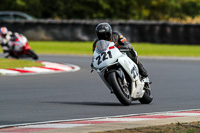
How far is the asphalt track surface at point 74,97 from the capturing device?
29.0 ft

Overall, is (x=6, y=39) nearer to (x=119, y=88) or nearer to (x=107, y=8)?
(x=119, y=88)

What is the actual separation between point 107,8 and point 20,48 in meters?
28.5

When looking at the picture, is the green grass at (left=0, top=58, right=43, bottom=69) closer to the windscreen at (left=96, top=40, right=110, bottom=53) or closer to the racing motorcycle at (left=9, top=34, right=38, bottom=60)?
the racing motorcycle at (left=9, top=34, right=38, bottom=60)

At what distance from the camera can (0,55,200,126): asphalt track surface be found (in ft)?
29.0

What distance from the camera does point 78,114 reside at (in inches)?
344

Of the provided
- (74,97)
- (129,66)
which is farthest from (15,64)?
(129,66)

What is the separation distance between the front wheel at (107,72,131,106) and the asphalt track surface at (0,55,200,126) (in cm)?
14

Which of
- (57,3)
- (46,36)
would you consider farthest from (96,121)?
(57,3)

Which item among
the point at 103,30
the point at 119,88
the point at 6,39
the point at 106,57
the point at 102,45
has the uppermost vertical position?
the point at 103,30

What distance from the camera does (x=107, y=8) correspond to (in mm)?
49812

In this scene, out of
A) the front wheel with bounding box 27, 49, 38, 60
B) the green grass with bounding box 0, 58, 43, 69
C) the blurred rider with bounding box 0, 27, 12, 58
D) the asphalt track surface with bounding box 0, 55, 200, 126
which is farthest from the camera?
the blurred rider with bounding box 0, 27, 12, 58

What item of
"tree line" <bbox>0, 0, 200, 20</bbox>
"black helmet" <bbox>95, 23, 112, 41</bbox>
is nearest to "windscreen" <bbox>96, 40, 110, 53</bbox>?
"black helmet" <bbox>95, 23, 112, 41</bbox>

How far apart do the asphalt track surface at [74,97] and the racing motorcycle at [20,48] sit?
505cm

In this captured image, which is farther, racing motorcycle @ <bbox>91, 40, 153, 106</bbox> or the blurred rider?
the blurred rider
